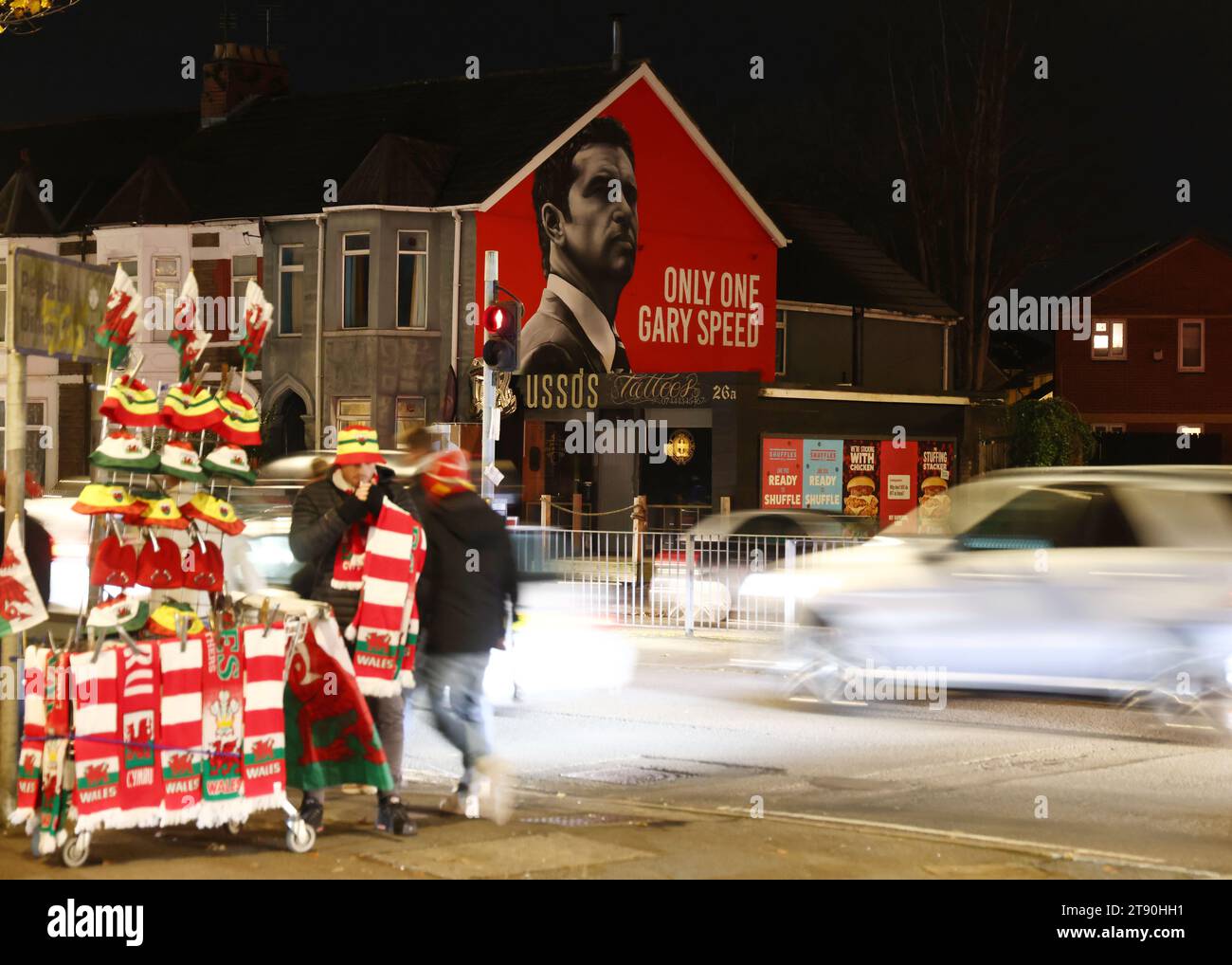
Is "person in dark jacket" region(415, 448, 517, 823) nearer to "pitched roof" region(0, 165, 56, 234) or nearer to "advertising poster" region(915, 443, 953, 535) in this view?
"advertising poster" region(915, 443, 953, 535)

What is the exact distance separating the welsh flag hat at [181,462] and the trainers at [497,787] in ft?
7.01

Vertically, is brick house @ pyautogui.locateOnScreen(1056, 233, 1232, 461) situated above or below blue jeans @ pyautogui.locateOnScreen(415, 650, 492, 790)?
above

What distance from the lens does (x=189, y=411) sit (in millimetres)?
8125

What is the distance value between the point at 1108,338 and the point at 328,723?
167ft

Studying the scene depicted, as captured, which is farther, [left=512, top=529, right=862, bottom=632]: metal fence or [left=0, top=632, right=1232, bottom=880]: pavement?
[left=512, top=529, right=862, bottom=632]: metal fence

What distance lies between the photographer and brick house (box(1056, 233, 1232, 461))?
181 ft

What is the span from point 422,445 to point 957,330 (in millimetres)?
40750

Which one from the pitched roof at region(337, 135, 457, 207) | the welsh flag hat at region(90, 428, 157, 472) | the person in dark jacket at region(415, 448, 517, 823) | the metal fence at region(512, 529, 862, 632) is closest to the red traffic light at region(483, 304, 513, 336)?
the metal fence at region(512, 529, 862, 632)

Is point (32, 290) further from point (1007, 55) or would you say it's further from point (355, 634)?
point (1007, 55)

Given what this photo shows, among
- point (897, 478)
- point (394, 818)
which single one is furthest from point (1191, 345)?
point (394, 818)

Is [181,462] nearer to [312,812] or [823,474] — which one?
[312,812]

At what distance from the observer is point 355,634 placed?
8.77 metres

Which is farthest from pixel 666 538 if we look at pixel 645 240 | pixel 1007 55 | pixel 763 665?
pixel 1007 55

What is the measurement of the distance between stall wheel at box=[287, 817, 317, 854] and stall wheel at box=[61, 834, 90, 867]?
2.91 ft
